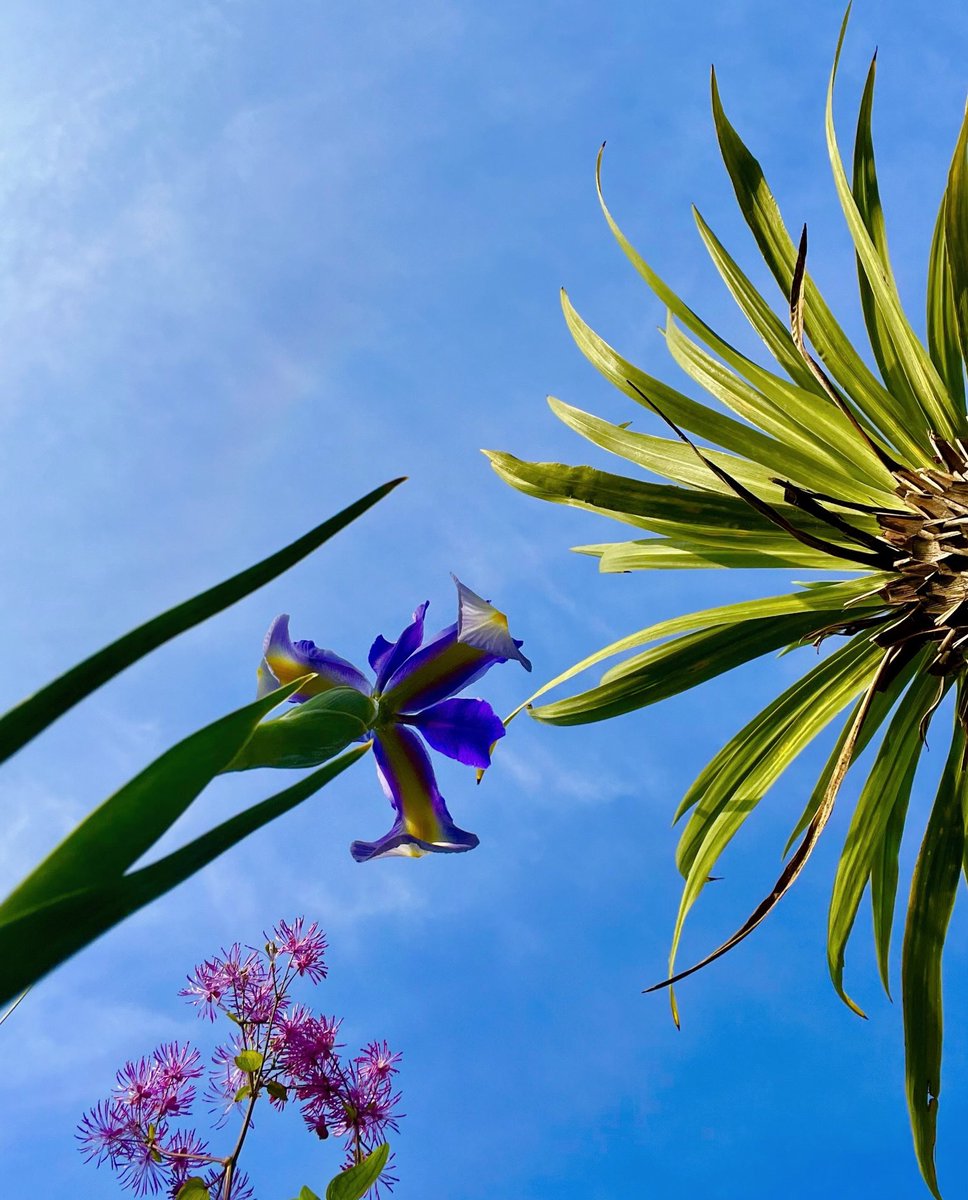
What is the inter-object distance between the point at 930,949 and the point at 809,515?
88cm

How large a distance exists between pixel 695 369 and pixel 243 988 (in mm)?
1455

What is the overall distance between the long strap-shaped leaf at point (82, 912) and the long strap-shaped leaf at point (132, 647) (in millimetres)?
70

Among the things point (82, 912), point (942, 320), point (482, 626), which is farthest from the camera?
point (942, 320)

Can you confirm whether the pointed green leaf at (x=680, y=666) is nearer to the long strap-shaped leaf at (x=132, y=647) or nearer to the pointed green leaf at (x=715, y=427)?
the pointed green leaf at (x=715, y=427)

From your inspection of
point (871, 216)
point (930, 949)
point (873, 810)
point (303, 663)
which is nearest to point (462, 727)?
point (303, 663)

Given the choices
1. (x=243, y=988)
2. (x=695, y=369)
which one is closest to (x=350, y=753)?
(x=243, y=988)

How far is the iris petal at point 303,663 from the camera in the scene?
88 centimetres

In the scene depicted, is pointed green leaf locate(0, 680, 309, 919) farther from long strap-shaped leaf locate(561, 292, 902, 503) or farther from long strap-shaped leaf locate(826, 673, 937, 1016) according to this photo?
long strap-shaped leaf locate(826, 673, 937, 1016)

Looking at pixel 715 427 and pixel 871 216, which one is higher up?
pixel 871 216

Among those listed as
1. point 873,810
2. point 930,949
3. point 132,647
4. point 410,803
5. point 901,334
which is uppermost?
point 901,334

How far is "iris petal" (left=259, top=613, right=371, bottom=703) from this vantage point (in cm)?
88

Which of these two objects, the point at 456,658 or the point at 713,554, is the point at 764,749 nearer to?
the point at 713,554

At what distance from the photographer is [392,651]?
924mm

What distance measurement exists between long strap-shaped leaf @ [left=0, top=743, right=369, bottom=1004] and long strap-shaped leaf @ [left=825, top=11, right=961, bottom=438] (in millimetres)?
1644
